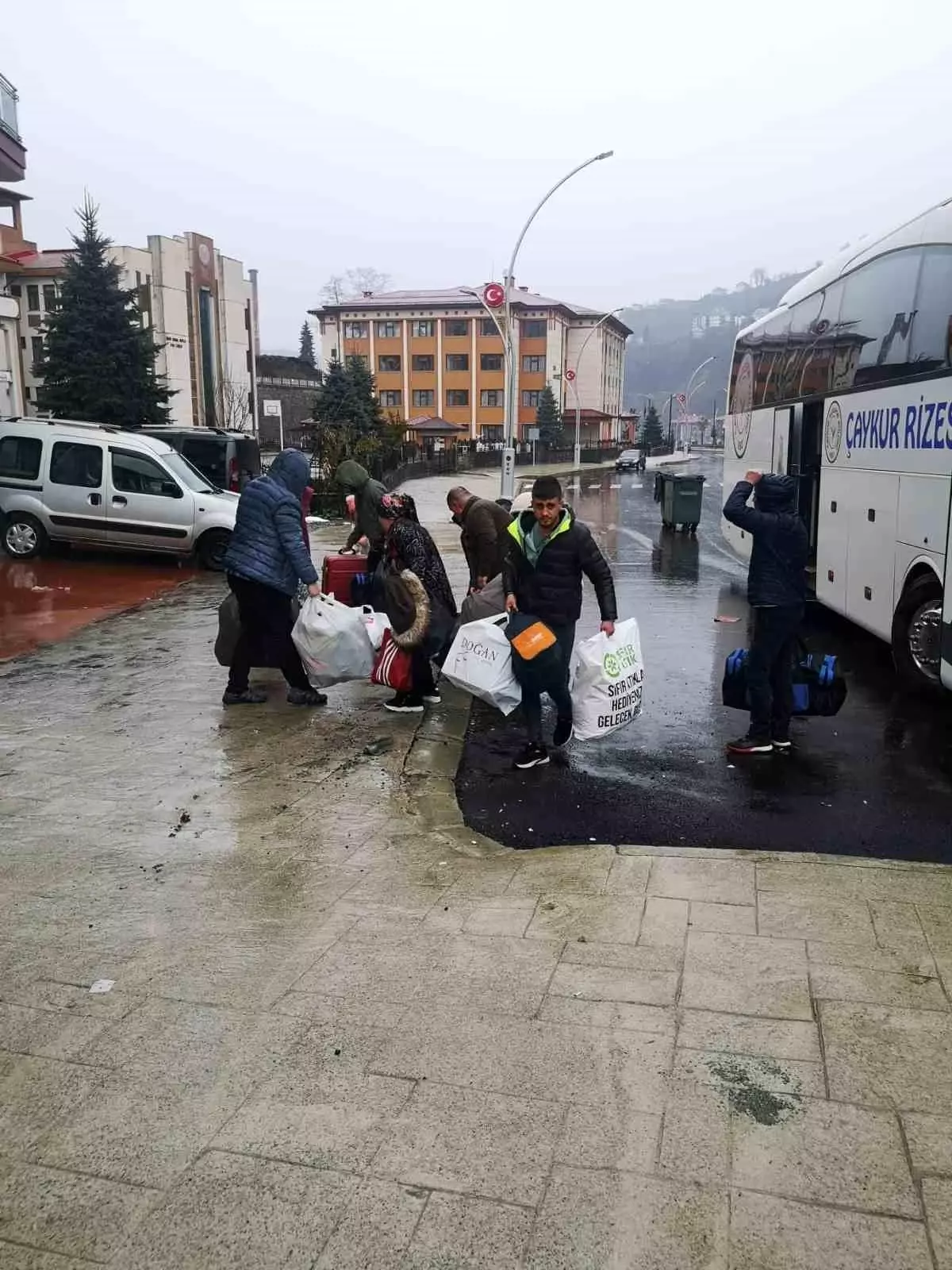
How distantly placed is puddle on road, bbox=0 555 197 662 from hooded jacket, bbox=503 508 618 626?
543 centimetres

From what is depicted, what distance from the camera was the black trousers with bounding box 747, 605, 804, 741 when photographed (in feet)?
20.9

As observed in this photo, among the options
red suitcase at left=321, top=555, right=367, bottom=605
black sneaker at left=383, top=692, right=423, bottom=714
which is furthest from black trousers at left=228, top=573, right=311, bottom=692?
red suitcase at left=321, top=555, right=367, bottom=605

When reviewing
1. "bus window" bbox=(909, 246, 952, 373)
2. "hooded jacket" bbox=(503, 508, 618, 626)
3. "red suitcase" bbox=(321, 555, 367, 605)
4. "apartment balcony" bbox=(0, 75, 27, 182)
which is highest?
"apartment balcony" bbox=(0, 75, 27, 182)

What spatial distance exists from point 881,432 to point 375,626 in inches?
186

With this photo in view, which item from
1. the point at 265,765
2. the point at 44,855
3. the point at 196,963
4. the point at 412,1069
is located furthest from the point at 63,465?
the point at 412,1069

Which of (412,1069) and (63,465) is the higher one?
(63,465)

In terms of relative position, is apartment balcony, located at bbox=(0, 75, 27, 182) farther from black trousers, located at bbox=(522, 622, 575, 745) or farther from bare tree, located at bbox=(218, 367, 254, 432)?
bare tree, located at bbox=(218, 367, 254, 432)

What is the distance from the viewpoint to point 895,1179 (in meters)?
2.67

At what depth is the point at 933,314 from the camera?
304 inches

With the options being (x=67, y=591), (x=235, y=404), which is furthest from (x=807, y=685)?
(x=235, y=404)

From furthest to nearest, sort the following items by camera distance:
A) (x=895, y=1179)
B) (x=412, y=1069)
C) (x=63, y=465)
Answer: (x=63, y=465)
(x=412, y=1069)
(x=895, y=1179)

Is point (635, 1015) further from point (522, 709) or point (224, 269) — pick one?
point (224, 269)

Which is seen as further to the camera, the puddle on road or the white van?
the white van

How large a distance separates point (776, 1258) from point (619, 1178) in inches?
16.7
